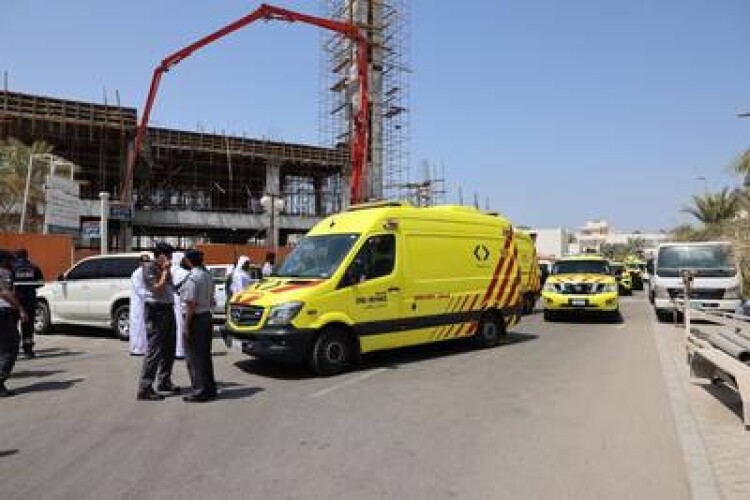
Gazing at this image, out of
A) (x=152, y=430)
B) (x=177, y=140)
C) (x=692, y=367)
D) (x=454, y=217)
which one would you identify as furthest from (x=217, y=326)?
(x=177, y=140)

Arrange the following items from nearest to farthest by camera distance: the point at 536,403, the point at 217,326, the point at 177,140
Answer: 1. the point at 536,403
2. the point at 217,326
3. the point at 177,140

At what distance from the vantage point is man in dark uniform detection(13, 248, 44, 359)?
35.1 ft

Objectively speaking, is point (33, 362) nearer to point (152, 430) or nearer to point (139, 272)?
point (139, 272)

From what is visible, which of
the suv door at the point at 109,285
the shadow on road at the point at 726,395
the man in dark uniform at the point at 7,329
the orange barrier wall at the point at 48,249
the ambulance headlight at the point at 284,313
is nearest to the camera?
the shadow on road at the point at 726,395

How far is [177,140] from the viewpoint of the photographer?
135ft

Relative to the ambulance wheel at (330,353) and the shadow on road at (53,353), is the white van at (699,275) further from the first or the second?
the shadow on road at (53,353)

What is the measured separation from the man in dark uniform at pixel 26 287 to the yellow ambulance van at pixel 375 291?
4080 mm

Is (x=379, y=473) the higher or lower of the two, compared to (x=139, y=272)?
lower

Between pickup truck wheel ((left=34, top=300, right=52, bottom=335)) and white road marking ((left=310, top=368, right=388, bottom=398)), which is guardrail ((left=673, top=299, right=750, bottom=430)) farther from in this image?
pickup truck wheel ((left=34, top=300, right=52, bottom=335))

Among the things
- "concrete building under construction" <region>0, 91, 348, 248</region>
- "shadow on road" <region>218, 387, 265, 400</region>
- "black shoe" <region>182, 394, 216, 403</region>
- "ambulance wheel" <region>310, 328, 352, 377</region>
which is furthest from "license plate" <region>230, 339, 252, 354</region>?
"concrete building under construction" <region>0, 91, 348, 248</region>

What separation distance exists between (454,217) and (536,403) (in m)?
4.86

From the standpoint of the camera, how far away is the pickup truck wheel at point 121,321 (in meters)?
13.4

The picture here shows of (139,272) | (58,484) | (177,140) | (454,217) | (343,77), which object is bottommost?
(58,484)

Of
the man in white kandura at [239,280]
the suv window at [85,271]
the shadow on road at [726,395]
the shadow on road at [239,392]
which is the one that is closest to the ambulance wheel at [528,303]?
the man in white kandura at [239,280]
